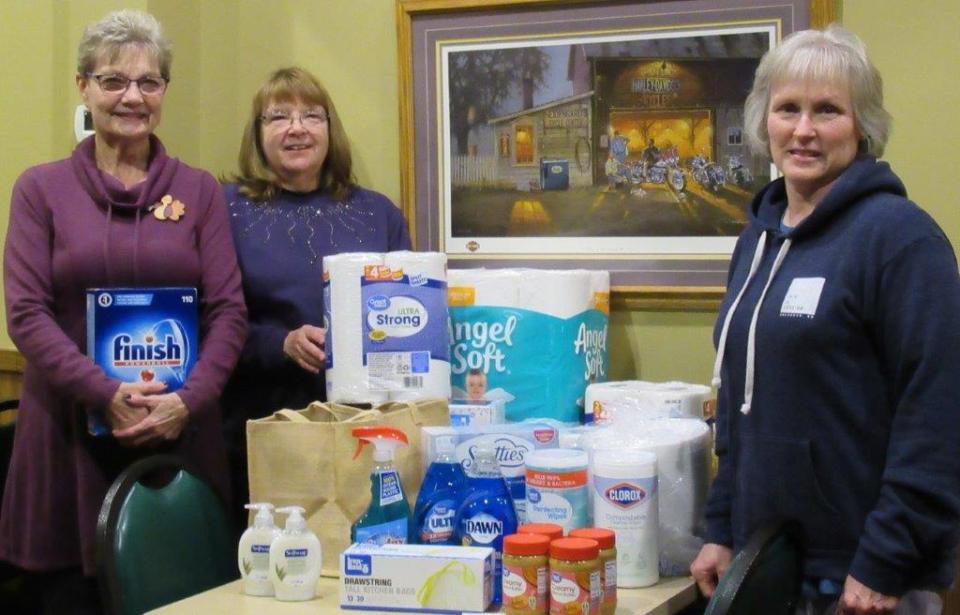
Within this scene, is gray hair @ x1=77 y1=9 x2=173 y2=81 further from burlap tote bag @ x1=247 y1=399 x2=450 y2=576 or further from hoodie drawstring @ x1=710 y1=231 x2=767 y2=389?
hoodie drawstring @ x1=710 y1=231 x2=767 y2=389

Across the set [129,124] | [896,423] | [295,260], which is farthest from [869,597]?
[129,124]

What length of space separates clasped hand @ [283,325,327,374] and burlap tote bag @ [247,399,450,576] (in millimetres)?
481

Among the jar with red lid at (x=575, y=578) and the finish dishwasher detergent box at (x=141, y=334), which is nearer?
the jar with red lid at (x=575, y=578)

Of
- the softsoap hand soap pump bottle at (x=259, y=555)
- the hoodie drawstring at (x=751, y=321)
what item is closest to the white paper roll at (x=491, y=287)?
the hoodie drawstring at (x=751, y=321)

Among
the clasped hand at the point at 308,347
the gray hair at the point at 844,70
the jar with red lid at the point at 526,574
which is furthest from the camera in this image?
the clasped hand at the point at 308,347

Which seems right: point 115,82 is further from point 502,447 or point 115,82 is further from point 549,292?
point 502,447

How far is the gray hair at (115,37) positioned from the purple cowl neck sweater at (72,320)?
20cm

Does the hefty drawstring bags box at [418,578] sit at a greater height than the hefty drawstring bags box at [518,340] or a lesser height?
lesser

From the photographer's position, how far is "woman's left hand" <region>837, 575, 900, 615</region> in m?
1.63

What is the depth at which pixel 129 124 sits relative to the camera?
242cm

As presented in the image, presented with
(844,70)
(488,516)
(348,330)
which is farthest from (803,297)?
(348,330)

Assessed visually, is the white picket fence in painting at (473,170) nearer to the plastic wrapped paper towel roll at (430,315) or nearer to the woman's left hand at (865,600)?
the plastic wrapped paper towel roll at (430,315)

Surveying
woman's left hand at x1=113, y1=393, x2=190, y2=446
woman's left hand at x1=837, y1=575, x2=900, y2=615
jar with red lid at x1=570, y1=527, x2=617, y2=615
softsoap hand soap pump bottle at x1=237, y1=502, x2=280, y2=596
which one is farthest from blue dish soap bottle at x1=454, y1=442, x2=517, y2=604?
woman's left hand at x1=113, y1=393, x2=190, y2=446

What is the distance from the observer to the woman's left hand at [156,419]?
7.55 ft
